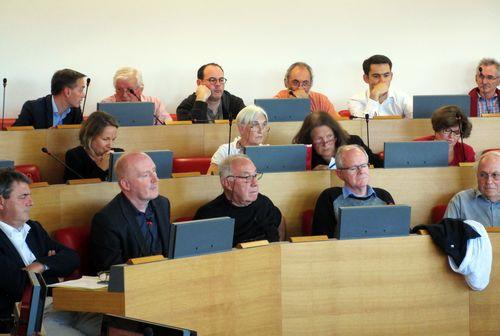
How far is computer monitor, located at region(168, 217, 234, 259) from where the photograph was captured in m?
3.71

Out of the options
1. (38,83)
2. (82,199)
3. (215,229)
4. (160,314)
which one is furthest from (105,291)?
(38,83)

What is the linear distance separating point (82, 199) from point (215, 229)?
3.73 feet

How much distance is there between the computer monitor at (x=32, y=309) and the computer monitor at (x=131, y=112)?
3008 mm

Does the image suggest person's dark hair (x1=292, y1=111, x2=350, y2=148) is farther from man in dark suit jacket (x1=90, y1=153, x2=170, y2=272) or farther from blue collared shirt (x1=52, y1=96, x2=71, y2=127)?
blue collared shirt (x1=52, y1=96, x2=71, y2=127)

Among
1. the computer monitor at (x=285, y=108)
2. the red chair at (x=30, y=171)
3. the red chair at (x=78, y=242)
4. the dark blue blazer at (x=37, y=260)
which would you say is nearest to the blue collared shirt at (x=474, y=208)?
the computer monitor at (x=285, y=108)

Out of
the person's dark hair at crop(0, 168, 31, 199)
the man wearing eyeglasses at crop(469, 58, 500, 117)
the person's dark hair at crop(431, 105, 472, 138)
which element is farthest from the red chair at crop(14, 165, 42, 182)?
the man wearing eyeglasses at crop(469, 58, 500, 117)

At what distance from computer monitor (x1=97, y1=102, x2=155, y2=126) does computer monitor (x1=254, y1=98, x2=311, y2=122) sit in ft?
2.16

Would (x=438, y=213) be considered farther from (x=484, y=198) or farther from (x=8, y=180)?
(x=8, y=180)

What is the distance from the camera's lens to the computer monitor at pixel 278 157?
16.9 ft

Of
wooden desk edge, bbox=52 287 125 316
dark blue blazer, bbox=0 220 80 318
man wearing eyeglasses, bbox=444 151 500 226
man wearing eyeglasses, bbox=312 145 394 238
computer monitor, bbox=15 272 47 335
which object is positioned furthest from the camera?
man wearing eyeglasses, bbox=444 151 500 226

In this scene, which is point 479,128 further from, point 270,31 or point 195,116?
point 270,31

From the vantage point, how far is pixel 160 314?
144 inches

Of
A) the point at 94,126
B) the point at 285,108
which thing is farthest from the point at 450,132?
the point at 94,126

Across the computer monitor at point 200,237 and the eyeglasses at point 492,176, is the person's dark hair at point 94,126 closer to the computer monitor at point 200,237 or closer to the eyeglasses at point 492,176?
the computer monitor at point 200,237
